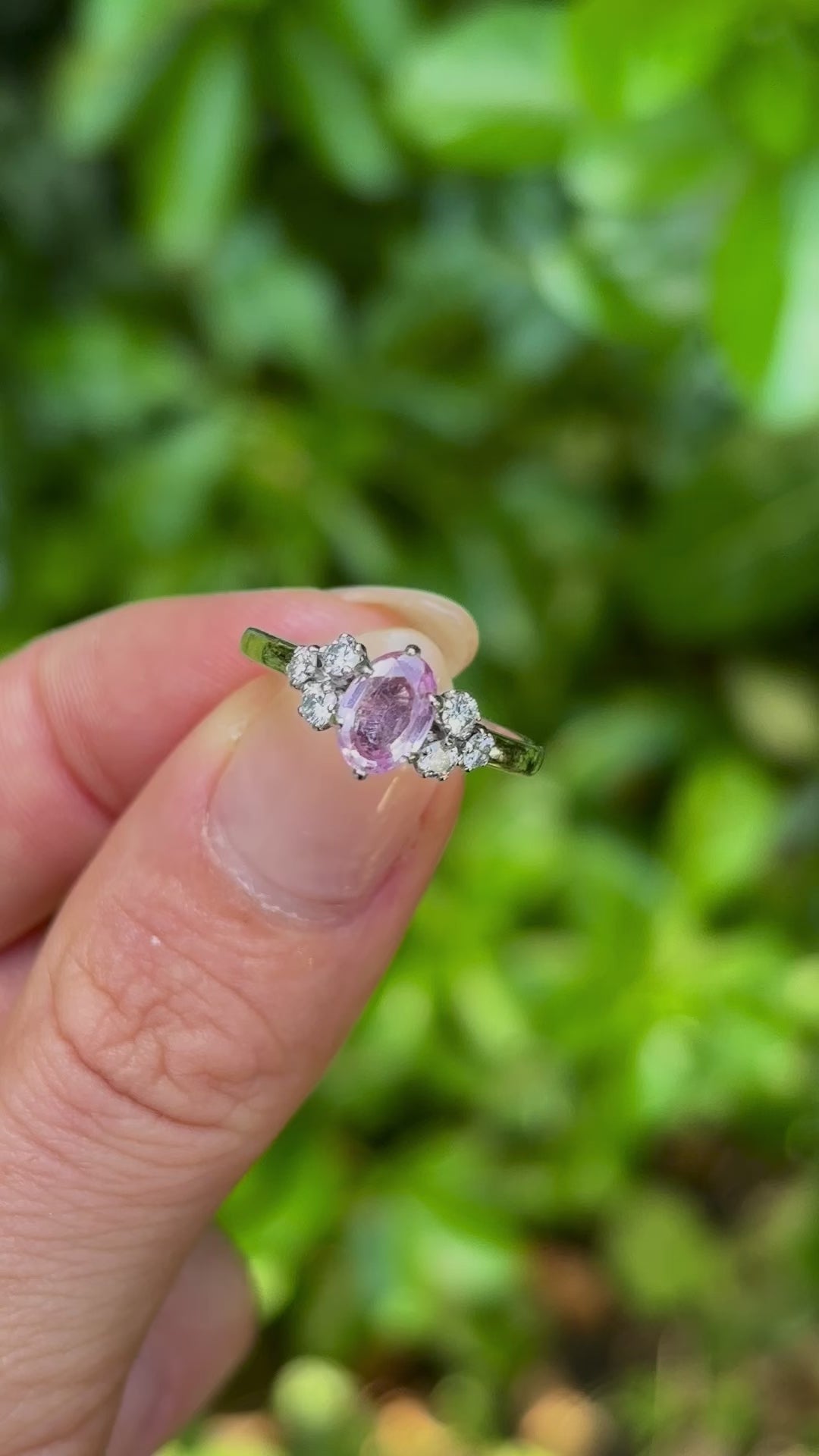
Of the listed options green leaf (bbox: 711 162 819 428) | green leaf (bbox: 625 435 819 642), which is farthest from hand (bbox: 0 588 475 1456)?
green leaf (bbox: 625 435 819 642)

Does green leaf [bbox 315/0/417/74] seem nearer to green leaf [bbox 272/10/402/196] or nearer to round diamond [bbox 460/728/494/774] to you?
green leaf [bbox 272/10/402/196]

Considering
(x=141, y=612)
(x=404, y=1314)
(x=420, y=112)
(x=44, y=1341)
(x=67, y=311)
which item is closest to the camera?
(x=44, y=1341)

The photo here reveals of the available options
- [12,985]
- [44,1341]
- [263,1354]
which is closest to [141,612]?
[12,985]

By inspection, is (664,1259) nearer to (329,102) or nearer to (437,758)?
(437,758)

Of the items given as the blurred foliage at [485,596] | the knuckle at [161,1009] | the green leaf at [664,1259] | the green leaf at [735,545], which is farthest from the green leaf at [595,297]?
the green leaf at [664,1259]

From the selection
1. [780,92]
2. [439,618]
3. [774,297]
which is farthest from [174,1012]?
[780,92]

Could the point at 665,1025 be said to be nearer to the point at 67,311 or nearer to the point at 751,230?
the point at 751,230
